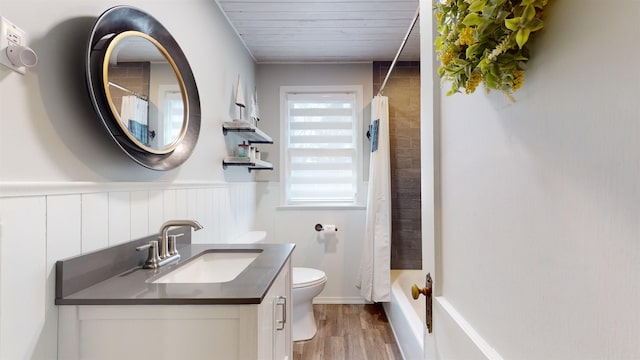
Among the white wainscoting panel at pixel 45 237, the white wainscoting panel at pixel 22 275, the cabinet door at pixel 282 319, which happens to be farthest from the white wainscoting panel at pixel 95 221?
the cabinet door at pixel 282 319

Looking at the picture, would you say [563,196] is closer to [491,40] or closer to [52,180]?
[491,40]

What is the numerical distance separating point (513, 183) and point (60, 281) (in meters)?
1.13

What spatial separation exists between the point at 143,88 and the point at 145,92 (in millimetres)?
18

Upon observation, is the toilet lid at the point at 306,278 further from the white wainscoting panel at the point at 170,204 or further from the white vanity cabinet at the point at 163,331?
the white vanity cabinet at the point at 163,331

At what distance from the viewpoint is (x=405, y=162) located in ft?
9.49

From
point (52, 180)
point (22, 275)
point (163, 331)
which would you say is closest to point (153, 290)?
point (163, 331)

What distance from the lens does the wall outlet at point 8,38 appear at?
737mm

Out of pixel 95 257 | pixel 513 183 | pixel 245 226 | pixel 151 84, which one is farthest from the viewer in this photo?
pixel 245 226

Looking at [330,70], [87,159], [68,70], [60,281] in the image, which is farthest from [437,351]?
[330,70]

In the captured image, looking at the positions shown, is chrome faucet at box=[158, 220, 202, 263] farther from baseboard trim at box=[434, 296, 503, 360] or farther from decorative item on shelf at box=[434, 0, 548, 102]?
decorative item on shelf at box=[434, 0, 548, 102]

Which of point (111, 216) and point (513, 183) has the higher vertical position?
point (513, 183)

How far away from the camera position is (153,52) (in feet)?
4.34

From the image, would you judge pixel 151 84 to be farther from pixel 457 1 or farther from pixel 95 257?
pixel 457 1

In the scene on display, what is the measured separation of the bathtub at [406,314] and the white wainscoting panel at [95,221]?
1.46 meters
